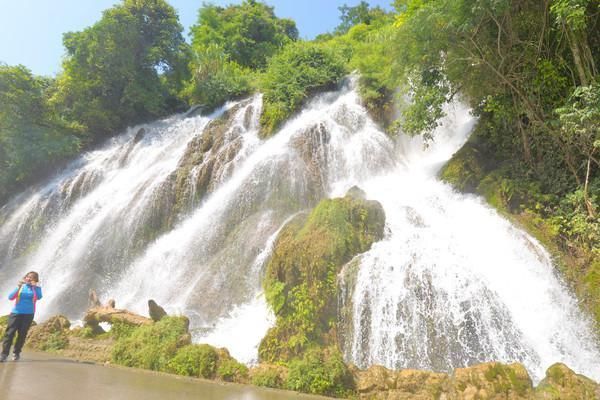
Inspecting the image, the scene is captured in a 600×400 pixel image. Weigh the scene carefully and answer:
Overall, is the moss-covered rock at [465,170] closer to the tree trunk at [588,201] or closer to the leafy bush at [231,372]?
the tree trunk at [588,201]

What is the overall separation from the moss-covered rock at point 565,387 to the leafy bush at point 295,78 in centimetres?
1436

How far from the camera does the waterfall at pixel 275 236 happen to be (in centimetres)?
730

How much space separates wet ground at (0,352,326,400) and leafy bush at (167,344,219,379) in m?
0.22

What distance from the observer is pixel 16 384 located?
Answer: 4188mm

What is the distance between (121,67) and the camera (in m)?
23.4

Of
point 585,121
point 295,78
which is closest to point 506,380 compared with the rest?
point 585,121

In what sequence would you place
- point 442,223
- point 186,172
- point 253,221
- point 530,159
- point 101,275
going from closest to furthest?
1. point 442,223
2. point 530,159
3. point 253,221
4. point 101,275
5. point 186,172

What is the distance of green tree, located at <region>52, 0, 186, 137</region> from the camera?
2308cm

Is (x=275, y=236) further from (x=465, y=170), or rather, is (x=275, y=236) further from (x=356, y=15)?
(x=356, y=15)

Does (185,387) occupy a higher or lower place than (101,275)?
lower

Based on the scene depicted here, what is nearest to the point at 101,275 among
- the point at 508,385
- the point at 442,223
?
the point at 442,223

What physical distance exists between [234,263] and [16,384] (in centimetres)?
685

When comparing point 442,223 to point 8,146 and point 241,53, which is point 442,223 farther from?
point 241,53

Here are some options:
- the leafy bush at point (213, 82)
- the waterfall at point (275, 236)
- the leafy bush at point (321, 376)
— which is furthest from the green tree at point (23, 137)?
the leafy bush at point (321, 376)
